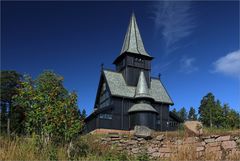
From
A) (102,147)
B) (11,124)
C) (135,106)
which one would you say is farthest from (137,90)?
A: (102,147)

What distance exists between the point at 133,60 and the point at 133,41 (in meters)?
3.29

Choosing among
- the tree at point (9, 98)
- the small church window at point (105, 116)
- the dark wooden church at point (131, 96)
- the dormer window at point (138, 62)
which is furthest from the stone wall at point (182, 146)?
the tree at point (9, 98)

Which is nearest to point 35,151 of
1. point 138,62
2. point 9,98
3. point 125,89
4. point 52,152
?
point 52,152

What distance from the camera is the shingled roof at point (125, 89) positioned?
38.7 metres

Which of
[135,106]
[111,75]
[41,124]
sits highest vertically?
[111,75]

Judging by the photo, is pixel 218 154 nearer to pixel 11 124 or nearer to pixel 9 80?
pixel 11 124

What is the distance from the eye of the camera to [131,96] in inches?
1528

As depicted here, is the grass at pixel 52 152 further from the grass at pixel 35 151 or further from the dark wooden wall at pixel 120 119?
the dark wooden wall at pixel 120 119

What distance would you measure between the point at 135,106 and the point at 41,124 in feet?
87.8

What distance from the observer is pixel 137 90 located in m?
39.1

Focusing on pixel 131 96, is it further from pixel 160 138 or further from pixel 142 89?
pixel 160 138

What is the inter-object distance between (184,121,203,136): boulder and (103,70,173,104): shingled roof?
24.7m

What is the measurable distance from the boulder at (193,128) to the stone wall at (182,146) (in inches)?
11.3

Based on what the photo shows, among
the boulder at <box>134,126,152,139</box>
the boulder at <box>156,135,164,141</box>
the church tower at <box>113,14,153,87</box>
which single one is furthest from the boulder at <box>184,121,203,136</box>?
the church tower at <box>113,14,153,87</box>
